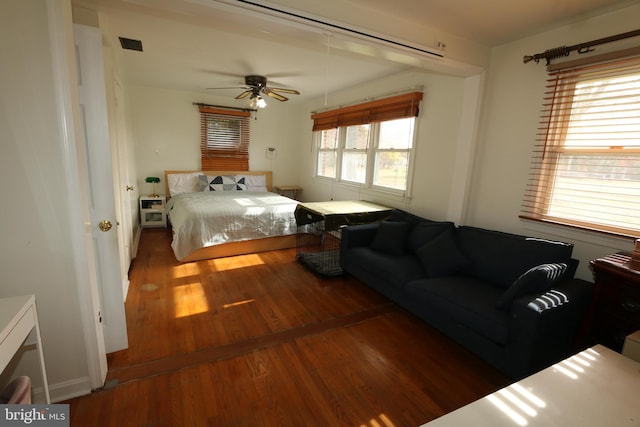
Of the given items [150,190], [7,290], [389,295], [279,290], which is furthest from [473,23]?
[150,190]

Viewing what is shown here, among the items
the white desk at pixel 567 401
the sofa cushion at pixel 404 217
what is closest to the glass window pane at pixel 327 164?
the sofa cushion at pixel 404 217

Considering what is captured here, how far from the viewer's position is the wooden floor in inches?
62.4

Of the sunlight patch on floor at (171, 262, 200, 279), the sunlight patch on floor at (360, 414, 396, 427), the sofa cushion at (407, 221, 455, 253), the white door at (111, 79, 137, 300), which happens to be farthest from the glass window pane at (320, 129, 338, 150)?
the sunlight patch on floor at (360, 414, 396, 427)

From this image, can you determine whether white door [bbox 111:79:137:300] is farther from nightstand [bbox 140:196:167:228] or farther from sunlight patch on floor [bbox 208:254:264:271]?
nightstand [bbox 140:196:167:228]

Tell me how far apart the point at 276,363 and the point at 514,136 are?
2683mm

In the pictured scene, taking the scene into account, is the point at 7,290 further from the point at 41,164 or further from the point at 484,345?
the point at 484,345

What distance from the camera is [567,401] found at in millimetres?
979

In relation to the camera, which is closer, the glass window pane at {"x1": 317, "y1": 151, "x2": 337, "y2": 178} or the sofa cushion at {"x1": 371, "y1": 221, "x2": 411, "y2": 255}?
the sofa cushion at {"x1": 371, "y1": 221, "x2": 411, "y2": 255}

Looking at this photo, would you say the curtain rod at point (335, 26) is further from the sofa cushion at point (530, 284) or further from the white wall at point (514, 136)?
the sofa cushion at point (530, 284)

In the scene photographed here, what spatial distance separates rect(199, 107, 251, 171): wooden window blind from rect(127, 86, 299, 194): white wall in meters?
0.12

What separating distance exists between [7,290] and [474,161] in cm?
348

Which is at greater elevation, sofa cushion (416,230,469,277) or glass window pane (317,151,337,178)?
glass window pane (317,151,337,178)

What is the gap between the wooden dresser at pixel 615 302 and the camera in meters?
1.60

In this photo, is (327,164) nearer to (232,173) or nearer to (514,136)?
(232,173)
